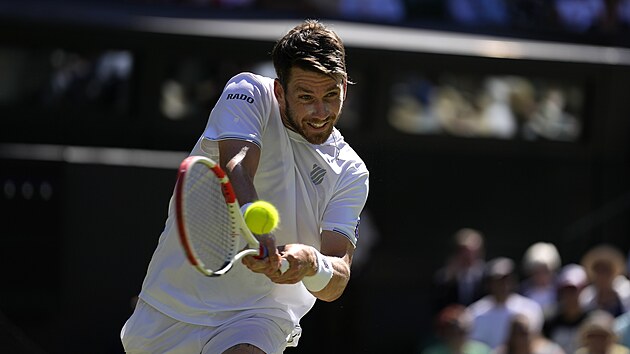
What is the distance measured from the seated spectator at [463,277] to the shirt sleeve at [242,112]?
5626mm

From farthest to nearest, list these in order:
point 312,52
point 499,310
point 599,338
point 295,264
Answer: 1. point 499,310
2. point 599,338
3. point 312,52
4. point 295,264

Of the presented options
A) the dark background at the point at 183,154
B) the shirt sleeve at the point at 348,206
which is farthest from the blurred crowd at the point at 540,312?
the shirt sleeve at the point at 348,206

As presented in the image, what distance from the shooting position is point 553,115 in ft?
38.0

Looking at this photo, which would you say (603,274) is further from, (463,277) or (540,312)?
(463,277)

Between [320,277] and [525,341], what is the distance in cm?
471

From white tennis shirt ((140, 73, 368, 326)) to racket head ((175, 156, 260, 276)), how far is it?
0.64 feet

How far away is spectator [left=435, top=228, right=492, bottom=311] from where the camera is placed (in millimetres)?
9766

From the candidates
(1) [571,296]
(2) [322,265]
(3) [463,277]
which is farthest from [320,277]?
(3) [463,277]

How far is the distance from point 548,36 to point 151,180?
4.14 meters

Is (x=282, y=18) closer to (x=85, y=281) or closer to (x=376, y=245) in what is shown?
(x=376, y=245)

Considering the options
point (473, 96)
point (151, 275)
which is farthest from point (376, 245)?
point (151, 275)

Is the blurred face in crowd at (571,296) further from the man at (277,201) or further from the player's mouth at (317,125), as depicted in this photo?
the player's mouth at (317,125)

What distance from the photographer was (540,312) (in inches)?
365

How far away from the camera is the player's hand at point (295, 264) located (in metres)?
3.92
